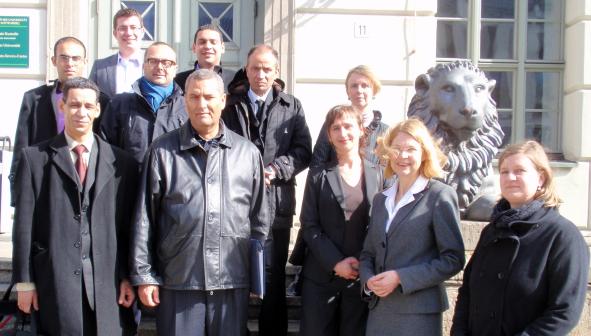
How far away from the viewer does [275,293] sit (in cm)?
413

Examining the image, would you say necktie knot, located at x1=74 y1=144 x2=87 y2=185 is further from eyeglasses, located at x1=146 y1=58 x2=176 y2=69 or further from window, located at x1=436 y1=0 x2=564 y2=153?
window, located at x1=436 y1=0 x2=564 y2=153

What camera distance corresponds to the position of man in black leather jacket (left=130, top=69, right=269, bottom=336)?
3.40 m

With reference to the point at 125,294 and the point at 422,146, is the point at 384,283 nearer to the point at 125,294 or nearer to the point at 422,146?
the point at 422,146

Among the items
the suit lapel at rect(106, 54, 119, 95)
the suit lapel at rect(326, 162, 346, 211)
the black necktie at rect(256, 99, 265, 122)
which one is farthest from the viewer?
the suit lapel at rect(106, 54, 119, 95)

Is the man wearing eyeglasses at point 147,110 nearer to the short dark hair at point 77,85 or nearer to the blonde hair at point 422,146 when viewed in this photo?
the short dark hair at point 77,85

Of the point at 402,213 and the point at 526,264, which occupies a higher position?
the point at 402,213

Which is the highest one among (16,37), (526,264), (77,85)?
(16,37)

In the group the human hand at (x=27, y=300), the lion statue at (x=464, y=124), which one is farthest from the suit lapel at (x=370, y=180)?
the human hand at (x=27, y=300)

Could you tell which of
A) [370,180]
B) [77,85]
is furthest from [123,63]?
[370,180]

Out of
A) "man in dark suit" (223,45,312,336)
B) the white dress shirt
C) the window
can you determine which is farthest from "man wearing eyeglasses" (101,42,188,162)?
the window

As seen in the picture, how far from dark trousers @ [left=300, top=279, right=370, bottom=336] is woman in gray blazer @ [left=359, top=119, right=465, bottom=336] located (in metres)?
0.24

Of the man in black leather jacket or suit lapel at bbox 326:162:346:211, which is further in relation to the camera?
suit lapel at bbox 326:162:346:211

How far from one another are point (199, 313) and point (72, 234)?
71 cm

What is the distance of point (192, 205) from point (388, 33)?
4.64 meters
